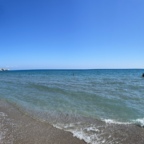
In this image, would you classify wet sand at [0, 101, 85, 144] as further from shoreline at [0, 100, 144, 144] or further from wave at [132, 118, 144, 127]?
wave at [132, 118, 144, 127]

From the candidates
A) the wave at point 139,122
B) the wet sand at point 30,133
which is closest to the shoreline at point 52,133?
the wet sand at point 30,133

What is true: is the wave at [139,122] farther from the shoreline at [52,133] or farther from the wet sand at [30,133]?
the wet sand at [30,133]

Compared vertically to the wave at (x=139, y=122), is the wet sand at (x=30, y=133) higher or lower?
higher

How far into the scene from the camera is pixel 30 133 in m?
4.99

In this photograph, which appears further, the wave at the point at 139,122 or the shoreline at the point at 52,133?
the wave at the point at 139,122

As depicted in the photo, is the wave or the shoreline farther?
the wave

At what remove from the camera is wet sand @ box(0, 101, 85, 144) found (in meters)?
4.51

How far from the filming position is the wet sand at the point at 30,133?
451 cm

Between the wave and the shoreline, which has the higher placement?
the shoreline

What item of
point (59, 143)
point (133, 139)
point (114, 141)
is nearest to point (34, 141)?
point (59, 143)

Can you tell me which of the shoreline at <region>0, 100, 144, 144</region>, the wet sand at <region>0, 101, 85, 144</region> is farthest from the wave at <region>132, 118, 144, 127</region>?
the wet sand at <region>0, 101, 85, 144</region>

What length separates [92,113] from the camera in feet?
24.9

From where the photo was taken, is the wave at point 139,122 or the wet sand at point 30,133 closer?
the wet sand at point 30,133

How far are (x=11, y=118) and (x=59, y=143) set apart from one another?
3.23m
